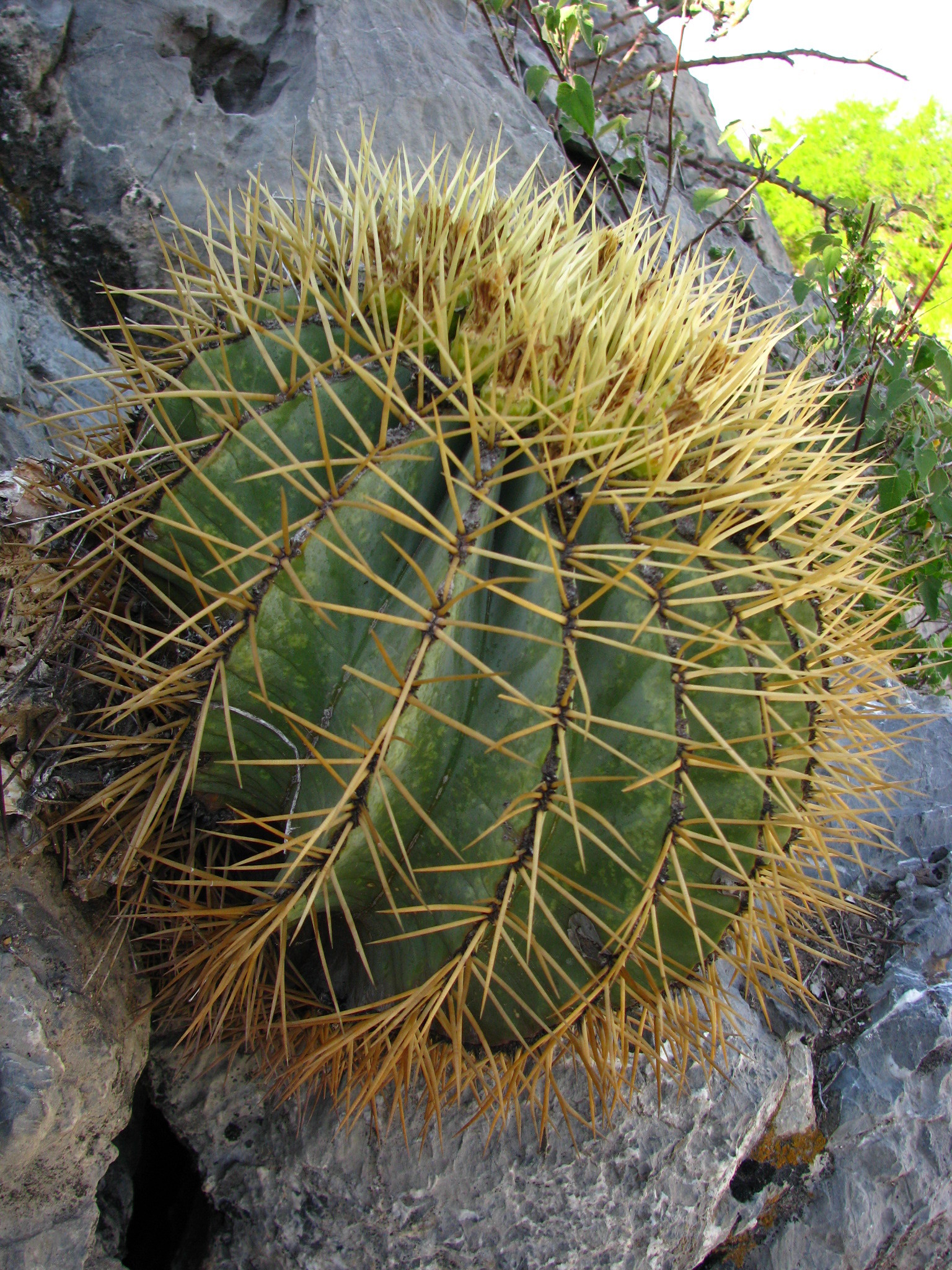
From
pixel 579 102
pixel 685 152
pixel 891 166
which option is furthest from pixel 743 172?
pixel 891 166

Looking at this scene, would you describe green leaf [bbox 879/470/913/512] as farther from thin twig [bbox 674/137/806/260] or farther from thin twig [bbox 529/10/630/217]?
thin twig [bbox 529/10/630/217]

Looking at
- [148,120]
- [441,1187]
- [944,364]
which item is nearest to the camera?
[441,1187]

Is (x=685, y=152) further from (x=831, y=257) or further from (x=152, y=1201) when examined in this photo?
(x=152, y=1201)

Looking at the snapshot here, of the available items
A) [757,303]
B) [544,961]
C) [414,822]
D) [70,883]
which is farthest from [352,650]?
[757,303]

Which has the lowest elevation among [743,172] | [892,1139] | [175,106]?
[892,1139]

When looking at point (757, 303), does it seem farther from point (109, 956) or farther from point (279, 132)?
point (109, 956)

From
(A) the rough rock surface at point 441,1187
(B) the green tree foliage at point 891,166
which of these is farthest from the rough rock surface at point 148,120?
(B) the green tree foliage at point 891,166
